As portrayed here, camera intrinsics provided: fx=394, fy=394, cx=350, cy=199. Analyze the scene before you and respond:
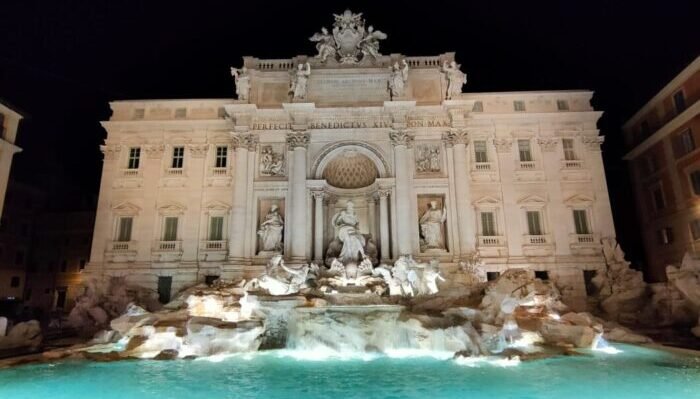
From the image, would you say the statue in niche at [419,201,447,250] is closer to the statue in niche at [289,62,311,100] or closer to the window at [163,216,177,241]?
the statue in niche at [289,62,311,100]

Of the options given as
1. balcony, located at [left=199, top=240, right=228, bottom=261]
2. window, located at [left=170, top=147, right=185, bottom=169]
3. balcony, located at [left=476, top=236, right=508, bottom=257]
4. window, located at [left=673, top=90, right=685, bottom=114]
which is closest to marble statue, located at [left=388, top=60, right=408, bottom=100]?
balcony, located at [left=476, top=236, right=508, bottom=257]

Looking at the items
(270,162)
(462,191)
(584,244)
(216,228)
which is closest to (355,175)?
(270,162)

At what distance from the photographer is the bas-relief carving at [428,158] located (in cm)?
2362

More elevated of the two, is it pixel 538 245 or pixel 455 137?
pixel 455 137

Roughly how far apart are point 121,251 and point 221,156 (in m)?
8.29

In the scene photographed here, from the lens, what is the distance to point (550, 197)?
953 inches

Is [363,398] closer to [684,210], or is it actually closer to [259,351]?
[259,351]

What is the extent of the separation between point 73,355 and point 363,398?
10.00m

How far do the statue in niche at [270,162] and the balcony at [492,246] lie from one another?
41.4 ft

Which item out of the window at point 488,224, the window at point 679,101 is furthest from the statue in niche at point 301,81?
the window at point 679,101

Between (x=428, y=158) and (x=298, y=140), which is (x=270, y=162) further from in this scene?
(x=428, y=158)

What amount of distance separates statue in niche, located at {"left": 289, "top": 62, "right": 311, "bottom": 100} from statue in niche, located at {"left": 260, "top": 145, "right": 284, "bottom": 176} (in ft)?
11.8

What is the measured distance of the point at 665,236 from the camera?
25766 millimetres

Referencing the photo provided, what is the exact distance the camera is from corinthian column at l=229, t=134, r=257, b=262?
877 inches
